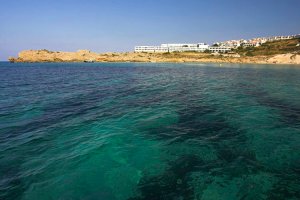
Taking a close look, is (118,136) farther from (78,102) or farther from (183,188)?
(78,102)

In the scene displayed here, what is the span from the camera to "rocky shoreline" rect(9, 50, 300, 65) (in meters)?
119

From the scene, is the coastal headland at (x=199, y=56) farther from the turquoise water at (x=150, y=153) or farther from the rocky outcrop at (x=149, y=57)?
the turquoise water at (x=150, y=153)

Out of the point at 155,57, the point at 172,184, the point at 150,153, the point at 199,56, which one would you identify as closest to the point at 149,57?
the point at 155,57

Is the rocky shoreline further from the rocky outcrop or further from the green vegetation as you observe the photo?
the green vegetation

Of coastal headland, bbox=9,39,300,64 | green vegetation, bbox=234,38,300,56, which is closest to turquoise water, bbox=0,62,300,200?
coastal headland, bbox=9,39,300,64

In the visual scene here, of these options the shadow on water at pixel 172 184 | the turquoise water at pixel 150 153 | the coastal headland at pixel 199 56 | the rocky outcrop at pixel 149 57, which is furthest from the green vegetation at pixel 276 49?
the shadow on water at pixel 172 184

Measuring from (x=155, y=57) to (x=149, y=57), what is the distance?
5.30 meters

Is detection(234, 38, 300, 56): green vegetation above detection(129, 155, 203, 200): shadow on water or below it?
above

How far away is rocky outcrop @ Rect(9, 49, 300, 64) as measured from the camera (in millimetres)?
119744

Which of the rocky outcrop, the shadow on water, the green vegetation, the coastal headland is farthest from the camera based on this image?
the green vegetation

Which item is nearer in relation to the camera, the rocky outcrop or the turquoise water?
the turquoise water

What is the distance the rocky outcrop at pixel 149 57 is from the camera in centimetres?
11974

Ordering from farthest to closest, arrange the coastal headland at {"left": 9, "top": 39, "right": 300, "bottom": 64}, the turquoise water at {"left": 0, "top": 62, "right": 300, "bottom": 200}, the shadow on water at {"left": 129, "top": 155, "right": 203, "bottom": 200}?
1. the coastal headland at {"left": 9, "top": 39, "right": 300, "bottom": 64}
2. the turquoise water at {"left": 0, "top": 62, "right": 300, "bottom": 200}
3. the shadow on water at {"left": 129, "top": 155, "right": 203, "bottom": 200}

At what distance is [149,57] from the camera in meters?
170
